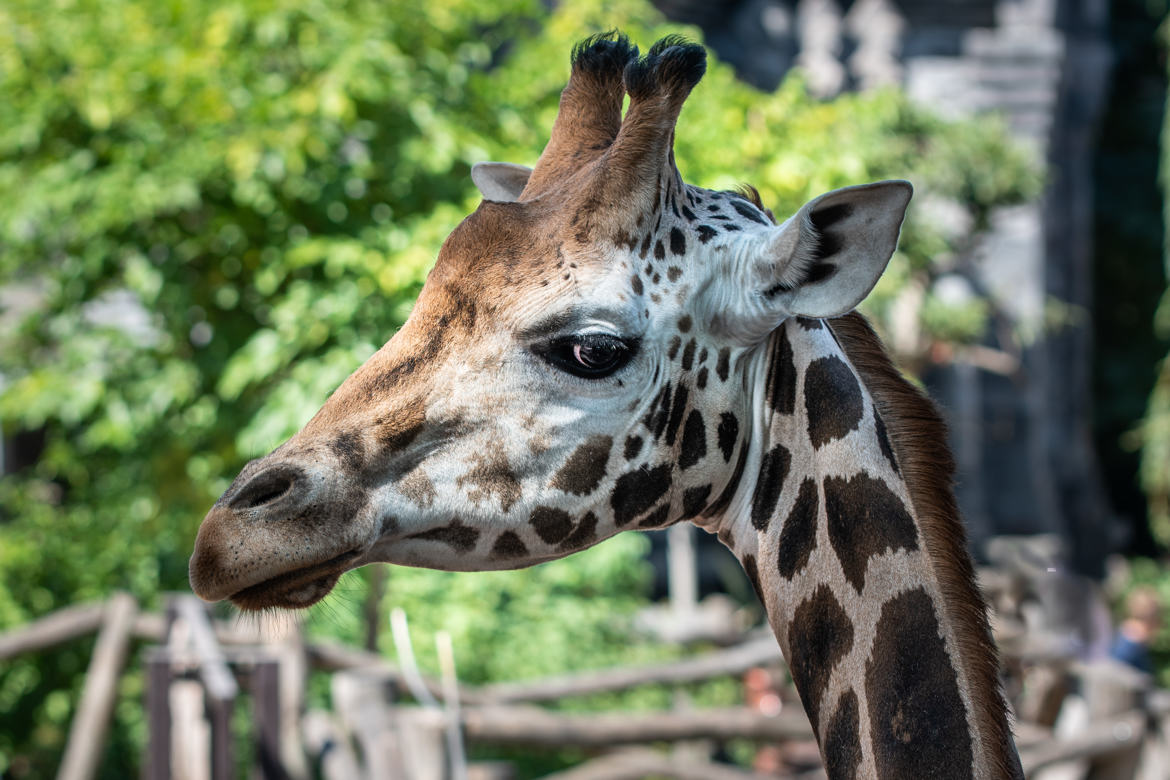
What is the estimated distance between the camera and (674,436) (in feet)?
6.32

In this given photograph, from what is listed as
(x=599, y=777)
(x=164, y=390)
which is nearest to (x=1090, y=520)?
(x=599, y=777)

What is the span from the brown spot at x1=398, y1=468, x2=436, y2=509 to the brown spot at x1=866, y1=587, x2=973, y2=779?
75 cm

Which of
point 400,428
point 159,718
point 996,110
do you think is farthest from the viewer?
point 996,110

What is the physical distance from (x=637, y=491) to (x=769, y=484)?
0.79 ft

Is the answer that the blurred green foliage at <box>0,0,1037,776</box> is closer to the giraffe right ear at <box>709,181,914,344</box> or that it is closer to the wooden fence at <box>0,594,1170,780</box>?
the wooden fence at <box>0,594,1170,780</box>

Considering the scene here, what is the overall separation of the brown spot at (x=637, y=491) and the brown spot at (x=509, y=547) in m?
0.17

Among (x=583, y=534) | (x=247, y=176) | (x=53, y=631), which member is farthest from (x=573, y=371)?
(x=53, y=631)

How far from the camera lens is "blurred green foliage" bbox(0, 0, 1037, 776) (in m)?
4.61

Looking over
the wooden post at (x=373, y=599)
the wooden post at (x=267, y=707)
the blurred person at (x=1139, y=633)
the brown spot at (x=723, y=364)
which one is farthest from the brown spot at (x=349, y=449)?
the blurred person at (x=1139, y=633)

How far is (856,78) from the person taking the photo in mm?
15523

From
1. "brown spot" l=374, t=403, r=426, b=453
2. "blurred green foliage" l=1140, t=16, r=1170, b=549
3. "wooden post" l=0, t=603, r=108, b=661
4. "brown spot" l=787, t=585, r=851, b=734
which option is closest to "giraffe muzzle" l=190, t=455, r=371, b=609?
"brown spot" l=374, t=403, r=426, b=453

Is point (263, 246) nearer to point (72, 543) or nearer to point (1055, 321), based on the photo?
point (72, 543)

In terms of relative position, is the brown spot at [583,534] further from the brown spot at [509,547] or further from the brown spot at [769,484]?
the brown spot at [769,484]

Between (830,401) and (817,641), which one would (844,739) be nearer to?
(817,641)
